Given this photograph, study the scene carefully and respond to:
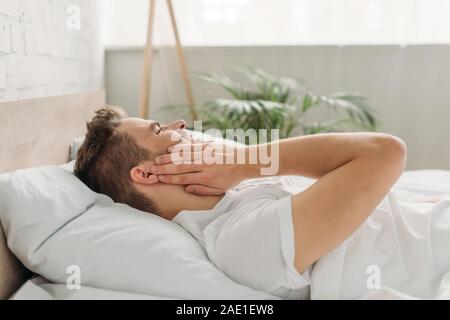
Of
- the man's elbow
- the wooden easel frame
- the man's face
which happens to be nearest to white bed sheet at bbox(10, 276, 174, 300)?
the man's face

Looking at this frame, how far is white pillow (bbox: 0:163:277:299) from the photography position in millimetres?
941

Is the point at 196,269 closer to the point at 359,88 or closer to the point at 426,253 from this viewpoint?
the point at 426,253

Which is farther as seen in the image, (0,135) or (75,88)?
(75,88)

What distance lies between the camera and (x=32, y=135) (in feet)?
4.10

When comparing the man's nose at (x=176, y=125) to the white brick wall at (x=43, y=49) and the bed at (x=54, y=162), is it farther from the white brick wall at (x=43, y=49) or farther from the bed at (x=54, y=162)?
the white brick wall at (x=43, y=49)

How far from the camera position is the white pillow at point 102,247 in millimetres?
Result: 941

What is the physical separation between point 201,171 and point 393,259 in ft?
1.59

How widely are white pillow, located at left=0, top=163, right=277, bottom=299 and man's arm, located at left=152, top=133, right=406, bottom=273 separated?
0.15 metres

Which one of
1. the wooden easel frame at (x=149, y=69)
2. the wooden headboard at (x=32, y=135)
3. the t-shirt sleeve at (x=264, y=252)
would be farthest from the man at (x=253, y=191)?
the wooden easel frame at (x=149, y=69)

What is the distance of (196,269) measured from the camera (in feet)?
3.14

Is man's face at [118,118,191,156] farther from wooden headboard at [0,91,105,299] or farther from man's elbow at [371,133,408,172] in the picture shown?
man's elbow at [371,133,408,172]

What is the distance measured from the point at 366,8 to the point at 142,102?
1368 millimetres

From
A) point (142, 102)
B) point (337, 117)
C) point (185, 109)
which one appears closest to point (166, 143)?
point (142, 102)

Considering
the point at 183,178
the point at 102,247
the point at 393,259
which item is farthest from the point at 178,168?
the point at 393,259
